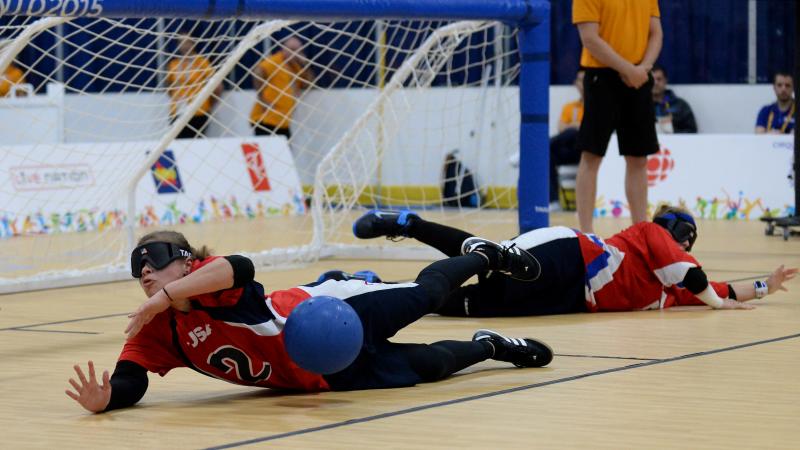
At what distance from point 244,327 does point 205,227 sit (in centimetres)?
793

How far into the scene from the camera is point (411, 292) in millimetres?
4801

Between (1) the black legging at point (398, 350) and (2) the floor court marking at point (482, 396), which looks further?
(1) the black legging at point (398, 350)

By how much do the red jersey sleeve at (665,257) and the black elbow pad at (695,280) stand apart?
20 millimetres

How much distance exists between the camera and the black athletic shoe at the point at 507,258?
550 cm

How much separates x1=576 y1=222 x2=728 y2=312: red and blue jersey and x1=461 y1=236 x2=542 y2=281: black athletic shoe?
77 centimetres

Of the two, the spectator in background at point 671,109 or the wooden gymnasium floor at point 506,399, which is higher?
the spectator in background at point 671,109

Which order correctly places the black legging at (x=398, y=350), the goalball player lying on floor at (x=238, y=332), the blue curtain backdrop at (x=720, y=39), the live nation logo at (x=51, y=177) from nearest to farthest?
1. the goalball player lying on floor at (x=238, y=332)
2. the black legging at (x=398, y=350)
3. the live nation logo at (x=51, y=177)
4. the blue curtain backdrop at (x=720, y=39)

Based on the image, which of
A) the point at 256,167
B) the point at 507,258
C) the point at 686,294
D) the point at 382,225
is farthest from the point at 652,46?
the point at 256,167

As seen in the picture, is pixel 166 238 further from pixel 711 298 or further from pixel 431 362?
pixel 711 298

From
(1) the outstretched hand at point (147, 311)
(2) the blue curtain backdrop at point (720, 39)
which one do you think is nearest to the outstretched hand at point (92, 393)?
(1) the outstretched hand at point (147, 311)

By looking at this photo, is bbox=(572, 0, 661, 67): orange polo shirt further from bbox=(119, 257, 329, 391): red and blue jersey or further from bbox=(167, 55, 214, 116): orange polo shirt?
bbox=(119, 257, 329, 391): red and blue jersey

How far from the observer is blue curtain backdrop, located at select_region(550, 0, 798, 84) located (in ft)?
45.1

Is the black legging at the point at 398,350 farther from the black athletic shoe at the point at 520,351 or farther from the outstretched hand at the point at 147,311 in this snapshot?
the outstretched hand at the point at 147,311

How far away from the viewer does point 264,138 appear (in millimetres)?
13781
